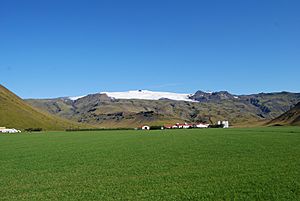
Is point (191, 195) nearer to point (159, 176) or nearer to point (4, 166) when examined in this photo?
point (159, 176)

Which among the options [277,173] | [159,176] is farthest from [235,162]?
[159,176]

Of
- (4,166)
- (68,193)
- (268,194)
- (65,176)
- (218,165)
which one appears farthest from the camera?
(4,166)

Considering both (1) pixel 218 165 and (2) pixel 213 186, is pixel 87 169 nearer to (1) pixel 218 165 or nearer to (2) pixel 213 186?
(1) pixel 218 165

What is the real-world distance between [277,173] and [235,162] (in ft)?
20.9

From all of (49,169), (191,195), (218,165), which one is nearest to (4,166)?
(49,169)

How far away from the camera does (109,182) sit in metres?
23.2

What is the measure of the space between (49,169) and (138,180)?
381 inches

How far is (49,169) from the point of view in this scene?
1180 inches

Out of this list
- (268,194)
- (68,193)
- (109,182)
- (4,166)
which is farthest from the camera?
(4,166)

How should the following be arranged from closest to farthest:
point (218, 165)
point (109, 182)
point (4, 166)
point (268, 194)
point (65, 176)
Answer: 1. point (268, 194)
2. point (109, 182)
3. point (65, 176)
4. point (218, 165)
5. point (4, 166)

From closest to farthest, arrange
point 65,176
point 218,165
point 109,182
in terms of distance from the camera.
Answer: point 109,182 < point 65,176 < point 218,165

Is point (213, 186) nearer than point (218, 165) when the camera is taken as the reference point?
Yes

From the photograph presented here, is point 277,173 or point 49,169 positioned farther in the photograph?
point 49,169

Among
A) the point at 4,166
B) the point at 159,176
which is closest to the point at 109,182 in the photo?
the point at 159,176
